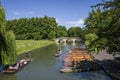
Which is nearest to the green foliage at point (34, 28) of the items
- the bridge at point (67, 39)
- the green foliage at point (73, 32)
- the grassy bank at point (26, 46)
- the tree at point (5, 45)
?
the bridge at point (67, 39)

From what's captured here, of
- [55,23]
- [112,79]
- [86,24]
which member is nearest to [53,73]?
[112,79]

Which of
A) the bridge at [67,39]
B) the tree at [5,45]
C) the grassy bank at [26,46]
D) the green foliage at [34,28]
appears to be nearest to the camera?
the tree at [5,45]

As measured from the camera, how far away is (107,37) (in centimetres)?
2748

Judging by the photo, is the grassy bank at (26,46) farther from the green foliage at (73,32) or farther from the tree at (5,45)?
the green foliage at (73,32)

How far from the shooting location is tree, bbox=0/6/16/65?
30.5 m

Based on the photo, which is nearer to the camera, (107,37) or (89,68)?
(107,37)

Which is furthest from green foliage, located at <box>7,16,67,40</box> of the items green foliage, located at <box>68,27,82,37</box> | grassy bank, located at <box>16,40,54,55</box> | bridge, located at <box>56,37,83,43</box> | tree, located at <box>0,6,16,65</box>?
tree, located at <box>0,6,16,65</box>

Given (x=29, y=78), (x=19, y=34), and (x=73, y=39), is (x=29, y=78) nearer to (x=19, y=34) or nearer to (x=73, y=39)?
(x=19, y=34)

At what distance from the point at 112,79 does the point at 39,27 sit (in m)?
107

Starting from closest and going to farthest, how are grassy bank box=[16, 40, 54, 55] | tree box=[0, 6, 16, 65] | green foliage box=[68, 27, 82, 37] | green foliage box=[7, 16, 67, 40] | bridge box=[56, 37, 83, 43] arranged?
tree box=[0, 6, 16, 65] < grassy bank box=[16, 40, 54, 55] < green foliage box=[7, 16, 67, 40] < bridge box=[56, 37, 83, 43] < green foliage box=[68, 27, 82, 37]

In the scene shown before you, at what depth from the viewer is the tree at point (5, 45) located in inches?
1200

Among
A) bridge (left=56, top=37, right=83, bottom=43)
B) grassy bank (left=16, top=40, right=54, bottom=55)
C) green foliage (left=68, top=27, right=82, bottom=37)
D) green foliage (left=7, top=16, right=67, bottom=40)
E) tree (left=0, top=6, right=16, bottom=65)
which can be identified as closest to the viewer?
tree (left=0, top=6, right=16, bottom=65)

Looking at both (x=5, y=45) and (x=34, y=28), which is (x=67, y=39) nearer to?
(x=34, y=28)

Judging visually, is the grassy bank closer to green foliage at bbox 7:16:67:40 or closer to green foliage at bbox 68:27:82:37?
green foliage at bbox 7:16:67:40
